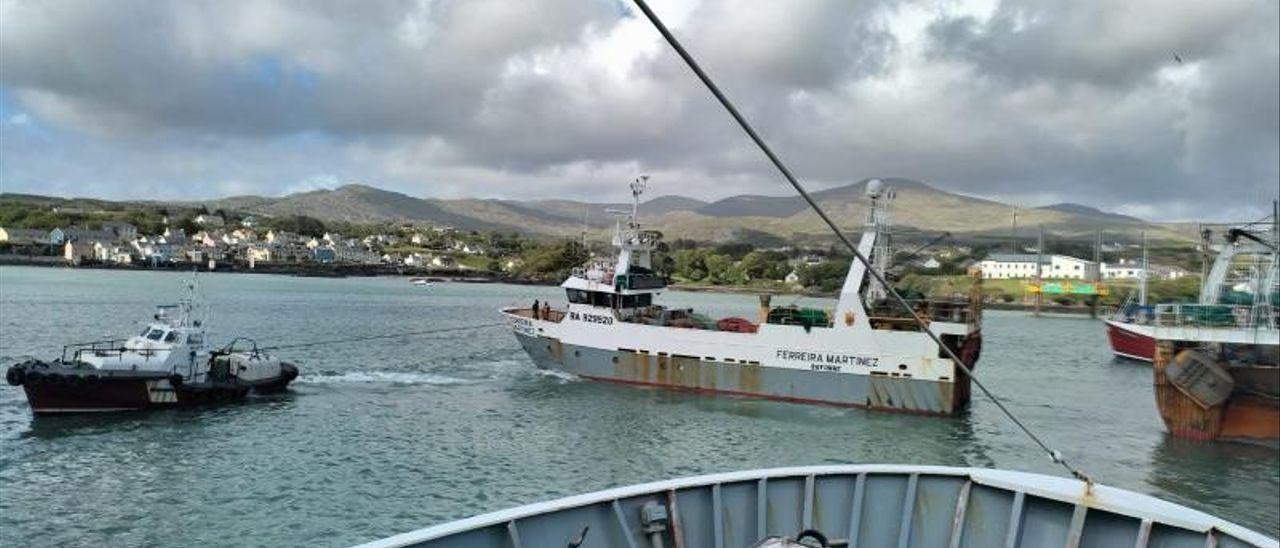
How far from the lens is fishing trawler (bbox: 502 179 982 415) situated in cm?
3375

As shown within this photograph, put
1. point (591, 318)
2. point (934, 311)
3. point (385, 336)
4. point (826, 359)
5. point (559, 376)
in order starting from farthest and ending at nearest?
1. point (385, 336)
2. point (559, 376)
3. point (591, 318)
4. point (826, 359)
5. point (934, 311)

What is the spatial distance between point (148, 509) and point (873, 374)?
25968 mm

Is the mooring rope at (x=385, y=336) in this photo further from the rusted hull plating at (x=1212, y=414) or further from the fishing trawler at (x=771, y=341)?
the rusted hull plating at (x=1212, y=414)

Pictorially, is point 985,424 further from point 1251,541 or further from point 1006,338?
point 1006,338

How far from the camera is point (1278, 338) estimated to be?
103 ft

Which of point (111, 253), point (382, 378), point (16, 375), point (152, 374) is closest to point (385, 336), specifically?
point (382, 378)

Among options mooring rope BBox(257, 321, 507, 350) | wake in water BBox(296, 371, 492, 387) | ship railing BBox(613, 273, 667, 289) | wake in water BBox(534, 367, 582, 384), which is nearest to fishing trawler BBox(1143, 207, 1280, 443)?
ship railing BBox(613, 273, 667, 289)

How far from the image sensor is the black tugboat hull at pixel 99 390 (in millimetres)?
26891

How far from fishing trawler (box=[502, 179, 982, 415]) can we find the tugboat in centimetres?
1408

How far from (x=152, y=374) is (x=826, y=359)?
25.7m

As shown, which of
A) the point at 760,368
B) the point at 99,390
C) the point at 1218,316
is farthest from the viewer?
the point at 760,368

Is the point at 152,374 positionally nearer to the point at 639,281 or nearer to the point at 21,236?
the point at 639,281

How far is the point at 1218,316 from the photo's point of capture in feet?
111

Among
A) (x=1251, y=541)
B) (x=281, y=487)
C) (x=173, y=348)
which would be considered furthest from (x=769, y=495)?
(x=173, y=348)
